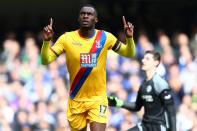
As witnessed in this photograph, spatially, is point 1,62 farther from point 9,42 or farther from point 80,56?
point 80,56

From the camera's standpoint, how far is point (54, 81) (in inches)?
664

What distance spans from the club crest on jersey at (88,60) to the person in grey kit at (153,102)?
4.76 ft

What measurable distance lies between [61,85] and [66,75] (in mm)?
530

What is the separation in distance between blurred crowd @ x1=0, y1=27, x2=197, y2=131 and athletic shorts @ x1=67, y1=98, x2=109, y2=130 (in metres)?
4.56

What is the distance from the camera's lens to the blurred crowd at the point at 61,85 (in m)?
15.7

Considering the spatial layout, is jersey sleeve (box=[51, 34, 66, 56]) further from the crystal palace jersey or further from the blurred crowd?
the blurred crowd

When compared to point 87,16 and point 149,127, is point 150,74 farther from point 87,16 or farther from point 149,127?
point 87,16

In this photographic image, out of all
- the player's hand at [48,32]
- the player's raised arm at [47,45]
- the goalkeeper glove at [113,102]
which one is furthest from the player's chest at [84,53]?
the goalkeeper glove at [113,102]

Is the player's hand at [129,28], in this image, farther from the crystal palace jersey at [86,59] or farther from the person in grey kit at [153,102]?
the person in grey kit at [153,102]

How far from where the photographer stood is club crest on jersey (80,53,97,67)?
10000mm

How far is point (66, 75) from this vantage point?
17.2m

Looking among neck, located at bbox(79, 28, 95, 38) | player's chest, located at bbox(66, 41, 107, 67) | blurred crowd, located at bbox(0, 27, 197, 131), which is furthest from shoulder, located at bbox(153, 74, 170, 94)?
blurred crowd, located at bbox(0, 27, 197, 131)

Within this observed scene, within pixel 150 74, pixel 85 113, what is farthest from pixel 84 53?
pixel 150 74

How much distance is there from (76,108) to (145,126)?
69.1 inches
